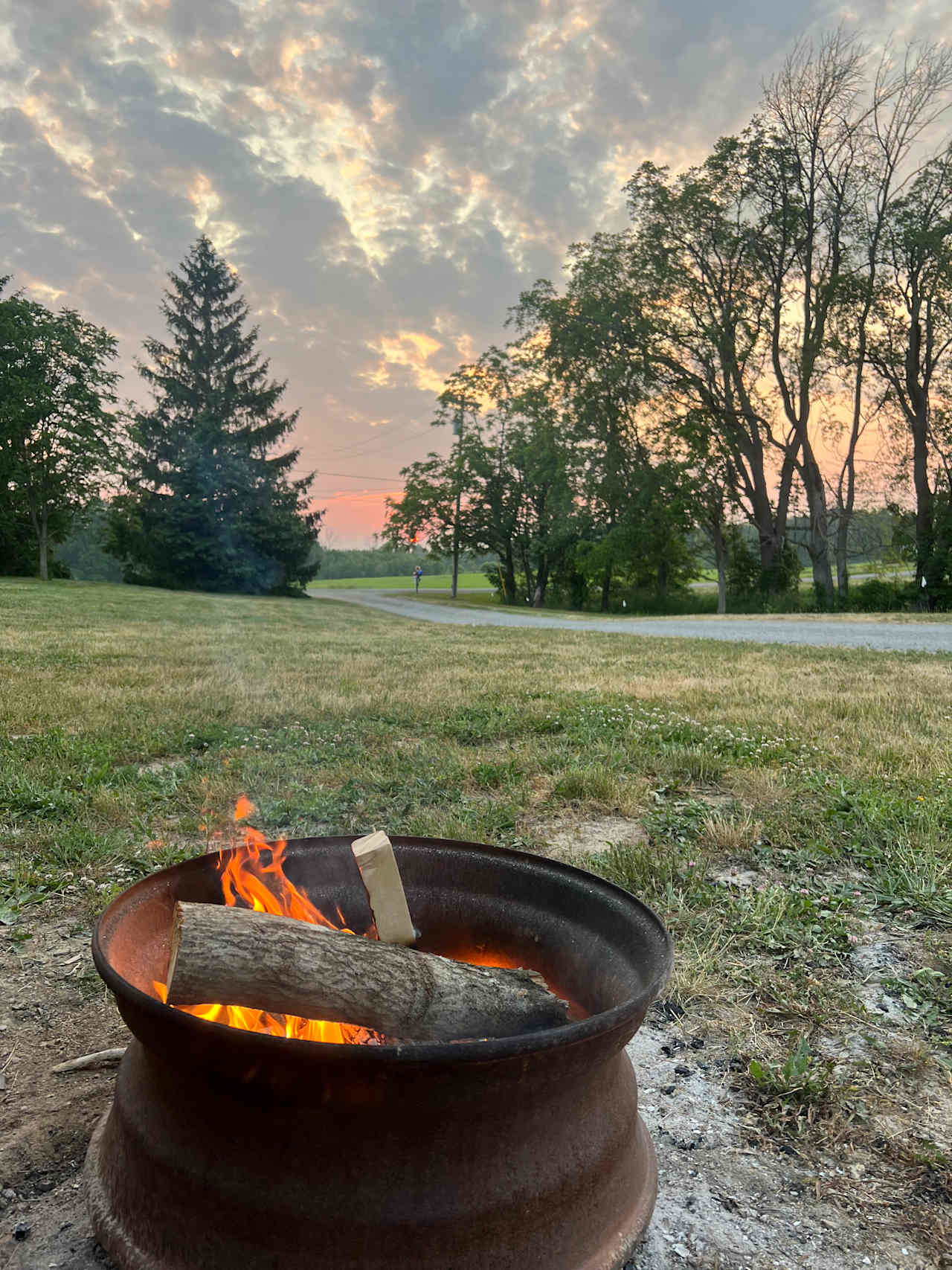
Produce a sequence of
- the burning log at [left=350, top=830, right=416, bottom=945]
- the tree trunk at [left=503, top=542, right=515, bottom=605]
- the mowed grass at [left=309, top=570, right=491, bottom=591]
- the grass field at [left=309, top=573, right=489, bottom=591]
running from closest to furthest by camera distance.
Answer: the burning log at [left=350, top=830, right=416, bottom=945]
the tree trunk at [left=503, top=542, right=515, bottom=605]
the mowed grass at [left=309, top=570, right=491, bottom=591]
the grass field at [left=309, top=573, right=489, bottom=591]

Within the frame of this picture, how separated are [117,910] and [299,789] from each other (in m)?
2.41

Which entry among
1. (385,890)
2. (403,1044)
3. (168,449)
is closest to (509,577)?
(168,449)

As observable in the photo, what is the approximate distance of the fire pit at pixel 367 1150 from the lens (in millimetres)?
1130

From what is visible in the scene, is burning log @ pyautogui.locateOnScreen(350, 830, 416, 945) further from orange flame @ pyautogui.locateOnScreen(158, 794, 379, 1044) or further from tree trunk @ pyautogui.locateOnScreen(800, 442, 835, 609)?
tree trunk @ pyautogui.locateOnScreen(800, 442, 835, 609)

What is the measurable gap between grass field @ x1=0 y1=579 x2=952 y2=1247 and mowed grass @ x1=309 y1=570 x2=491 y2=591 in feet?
198

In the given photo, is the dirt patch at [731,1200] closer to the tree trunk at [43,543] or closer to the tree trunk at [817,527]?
the tree trunk at [817,527]

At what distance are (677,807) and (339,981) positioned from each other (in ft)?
8.84

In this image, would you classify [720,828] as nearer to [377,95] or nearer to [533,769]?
[533,769]

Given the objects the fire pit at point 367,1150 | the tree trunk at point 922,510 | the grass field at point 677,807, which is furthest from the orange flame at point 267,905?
the tree trunk at point 922,510

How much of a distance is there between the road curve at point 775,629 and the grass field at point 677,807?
4387 millimetres

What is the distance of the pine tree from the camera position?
117 ft

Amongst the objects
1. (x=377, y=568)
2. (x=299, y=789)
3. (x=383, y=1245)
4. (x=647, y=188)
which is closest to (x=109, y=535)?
(x=647, y=188)

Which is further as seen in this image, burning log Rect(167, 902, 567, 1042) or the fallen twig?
the fallen twig

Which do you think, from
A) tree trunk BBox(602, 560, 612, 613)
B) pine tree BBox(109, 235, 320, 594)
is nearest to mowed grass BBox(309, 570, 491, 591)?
pine tree BBox(109, 235, 320, 594)
